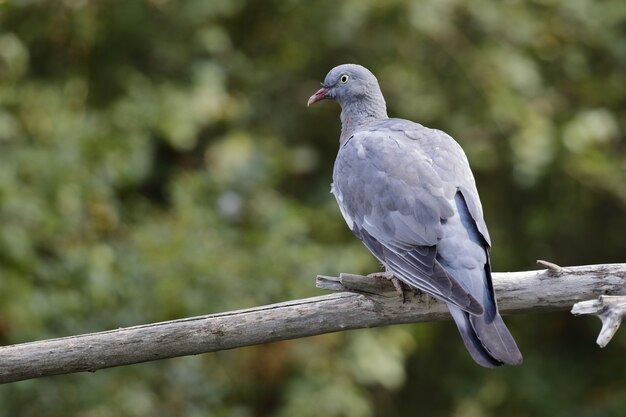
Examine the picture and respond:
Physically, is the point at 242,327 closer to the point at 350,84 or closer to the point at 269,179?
the point at 350,84

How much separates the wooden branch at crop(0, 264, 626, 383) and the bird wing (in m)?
0.22

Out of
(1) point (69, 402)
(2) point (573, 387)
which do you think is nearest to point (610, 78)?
(2) point (573, 387)

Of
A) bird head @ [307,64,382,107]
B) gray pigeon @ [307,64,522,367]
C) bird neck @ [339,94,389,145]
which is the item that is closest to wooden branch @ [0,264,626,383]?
gray pigeon @ [307,64,522,367]

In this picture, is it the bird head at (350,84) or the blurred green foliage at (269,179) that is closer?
the bird head at (350,84)

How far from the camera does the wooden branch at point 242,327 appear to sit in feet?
11.4

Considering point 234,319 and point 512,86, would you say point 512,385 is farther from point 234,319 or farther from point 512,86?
point 234,319

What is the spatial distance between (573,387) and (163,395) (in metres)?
3.11

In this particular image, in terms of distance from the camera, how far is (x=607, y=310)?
3.27m

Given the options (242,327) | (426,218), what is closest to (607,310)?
(426,218)

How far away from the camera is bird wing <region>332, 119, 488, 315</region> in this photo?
354 centimetres

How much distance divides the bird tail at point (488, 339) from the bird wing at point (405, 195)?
6cm

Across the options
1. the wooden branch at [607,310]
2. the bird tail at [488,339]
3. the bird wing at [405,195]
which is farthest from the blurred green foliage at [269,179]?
the wooden branch at [607,310]

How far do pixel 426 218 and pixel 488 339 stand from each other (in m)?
0.63

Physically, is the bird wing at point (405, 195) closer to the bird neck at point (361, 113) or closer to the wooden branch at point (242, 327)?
the wooden branch at point (242, 327)
